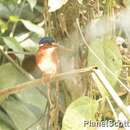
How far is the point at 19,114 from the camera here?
3.49ft

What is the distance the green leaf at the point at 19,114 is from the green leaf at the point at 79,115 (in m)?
0.31

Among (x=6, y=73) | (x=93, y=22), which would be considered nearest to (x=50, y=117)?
(x=6, y=73)

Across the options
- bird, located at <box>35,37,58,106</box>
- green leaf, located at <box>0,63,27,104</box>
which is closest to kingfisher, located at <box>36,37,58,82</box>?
bird, located at <box>35,37,58,106</box>

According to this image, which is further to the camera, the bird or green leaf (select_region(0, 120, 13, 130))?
green leaf (select_region(0, 120, 13, 130))

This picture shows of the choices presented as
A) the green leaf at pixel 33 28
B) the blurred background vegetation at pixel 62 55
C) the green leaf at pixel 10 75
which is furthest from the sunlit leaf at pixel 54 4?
the green leaf at pixel 10 75

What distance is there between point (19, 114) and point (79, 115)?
0.35 meters

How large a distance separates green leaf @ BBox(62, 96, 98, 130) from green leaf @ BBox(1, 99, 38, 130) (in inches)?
12.2

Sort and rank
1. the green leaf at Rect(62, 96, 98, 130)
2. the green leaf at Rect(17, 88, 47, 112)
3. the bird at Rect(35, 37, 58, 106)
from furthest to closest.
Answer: the green leaf at Rect(17, 88, 47, 112)
the bird at Rect(35, 37, 58, 106)
the green leaf at Rect(62, 96, 98, 130)

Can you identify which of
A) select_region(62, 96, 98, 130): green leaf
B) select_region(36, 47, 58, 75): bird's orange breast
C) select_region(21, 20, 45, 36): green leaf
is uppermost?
select_region(21, 20, 45, 36): green leaf

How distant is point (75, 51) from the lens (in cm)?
119

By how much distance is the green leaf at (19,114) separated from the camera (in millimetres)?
1044

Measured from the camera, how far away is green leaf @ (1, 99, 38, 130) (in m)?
1.04

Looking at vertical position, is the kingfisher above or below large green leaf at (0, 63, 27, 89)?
above

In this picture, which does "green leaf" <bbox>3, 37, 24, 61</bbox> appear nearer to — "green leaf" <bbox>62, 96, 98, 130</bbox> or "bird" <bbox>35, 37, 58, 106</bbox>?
"bird" <bbox>35, 37, 58, 106</bbox>
